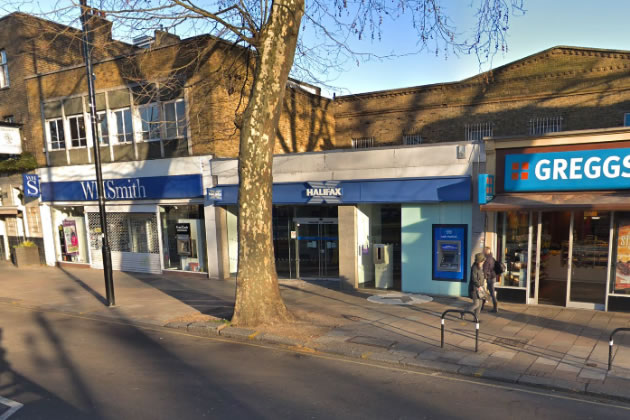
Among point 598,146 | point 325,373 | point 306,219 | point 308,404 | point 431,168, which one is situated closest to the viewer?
point 308,404

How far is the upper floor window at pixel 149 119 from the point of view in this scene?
15.6 m

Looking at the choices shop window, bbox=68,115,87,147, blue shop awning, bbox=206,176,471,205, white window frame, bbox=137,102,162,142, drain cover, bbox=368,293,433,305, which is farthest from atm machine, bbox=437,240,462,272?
shop window, bbox=68,115,87,147

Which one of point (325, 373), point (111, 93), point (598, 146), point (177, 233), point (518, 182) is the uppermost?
point (111, 93)

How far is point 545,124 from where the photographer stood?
739 inches

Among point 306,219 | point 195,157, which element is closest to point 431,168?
point 306,219

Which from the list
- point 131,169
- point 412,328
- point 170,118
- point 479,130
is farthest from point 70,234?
point 479,130

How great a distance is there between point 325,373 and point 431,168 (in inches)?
269

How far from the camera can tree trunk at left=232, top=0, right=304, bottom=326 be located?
28.2 ft

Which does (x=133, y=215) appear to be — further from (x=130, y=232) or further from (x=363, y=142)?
(x=363, y=142)

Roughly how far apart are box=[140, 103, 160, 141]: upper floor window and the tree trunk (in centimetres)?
835

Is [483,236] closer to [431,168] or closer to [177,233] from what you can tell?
[431,168]

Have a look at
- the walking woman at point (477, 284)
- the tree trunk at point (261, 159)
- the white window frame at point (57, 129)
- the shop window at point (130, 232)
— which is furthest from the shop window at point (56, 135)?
the walking woman at point (477, 284)

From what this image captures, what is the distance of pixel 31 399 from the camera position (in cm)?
601

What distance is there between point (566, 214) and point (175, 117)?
13.2 m
